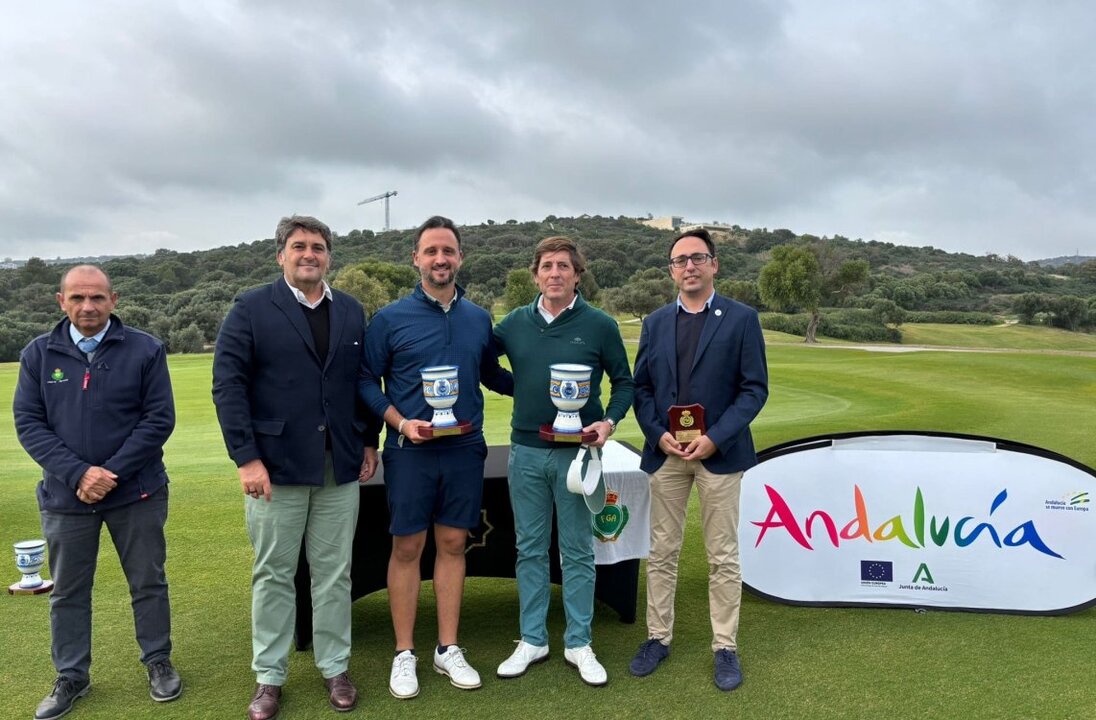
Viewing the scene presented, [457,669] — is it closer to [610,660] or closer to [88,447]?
[610,660]

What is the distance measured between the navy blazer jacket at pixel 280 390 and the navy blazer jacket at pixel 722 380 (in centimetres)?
144

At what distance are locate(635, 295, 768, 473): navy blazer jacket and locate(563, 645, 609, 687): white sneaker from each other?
0.97 meters

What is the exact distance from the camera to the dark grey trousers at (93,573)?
3.27 metres

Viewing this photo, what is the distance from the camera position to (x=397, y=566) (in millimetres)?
→ 3543

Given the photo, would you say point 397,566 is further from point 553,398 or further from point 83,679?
point 83,679

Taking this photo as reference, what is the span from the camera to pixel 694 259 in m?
3.53

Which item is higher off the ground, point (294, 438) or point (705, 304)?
point (705, 304)

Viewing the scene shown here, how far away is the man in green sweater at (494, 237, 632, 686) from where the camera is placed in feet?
11.5

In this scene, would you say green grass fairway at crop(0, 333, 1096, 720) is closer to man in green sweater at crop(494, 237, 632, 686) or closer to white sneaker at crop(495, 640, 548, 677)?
white sneaker at crop(495, 640, 548, 677)

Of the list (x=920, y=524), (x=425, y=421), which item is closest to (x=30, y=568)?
(x=425, y=421)

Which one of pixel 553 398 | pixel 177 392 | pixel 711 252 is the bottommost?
pixel 177 392

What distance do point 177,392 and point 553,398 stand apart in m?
16.4

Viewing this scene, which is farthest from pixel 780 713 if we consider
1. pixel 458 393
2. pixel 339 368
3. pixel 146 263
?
pixel 146 263

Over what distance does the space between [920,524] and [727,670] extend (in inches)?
60.3
